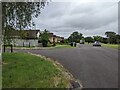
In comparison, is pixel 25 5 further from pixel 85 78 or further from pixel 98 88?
pixel 98 88

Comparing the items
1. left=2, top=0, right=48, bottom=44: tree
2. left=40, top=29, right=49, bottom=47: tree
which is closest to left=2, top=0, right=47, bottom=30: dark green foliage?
left=2, top=0, right=48, bottom=44: tree

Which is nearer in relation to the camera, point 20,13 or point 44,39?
point 20,13

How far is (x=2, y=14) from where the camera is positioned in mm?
15273

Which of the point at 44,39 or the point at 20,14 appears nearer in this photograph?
the point at 20,14

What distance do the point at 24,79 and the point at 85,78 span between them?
9.41 feet

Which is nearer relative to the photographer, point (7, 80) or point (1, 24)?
point (7, 80)

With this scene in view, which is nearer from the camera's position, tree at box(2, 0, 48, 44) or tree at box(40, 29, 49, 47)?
tree at box(2, 0, 48, 44)

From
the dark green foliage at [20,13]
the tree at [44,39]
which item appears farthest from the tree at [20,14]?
the tree at [44,39]

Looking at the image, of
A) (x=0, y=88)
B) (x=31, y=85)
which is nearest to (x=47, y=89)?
(x=31, y=85)

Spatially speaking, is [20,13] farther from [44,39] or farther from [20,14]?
[44,39]

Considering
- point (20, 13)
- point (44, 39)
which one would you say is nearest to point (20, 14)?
point (20, 13)

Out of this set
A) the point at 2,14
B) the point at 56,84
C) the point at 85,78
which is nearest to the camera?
the point at 56,84

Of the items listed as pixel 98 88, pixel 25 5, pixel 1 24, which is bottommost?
pixel 98 88

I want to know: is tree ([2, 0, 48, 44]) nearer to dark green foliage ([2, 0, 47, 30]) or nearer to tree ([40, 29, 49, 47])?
dark green foliage ([2, 0, 47, 30])
